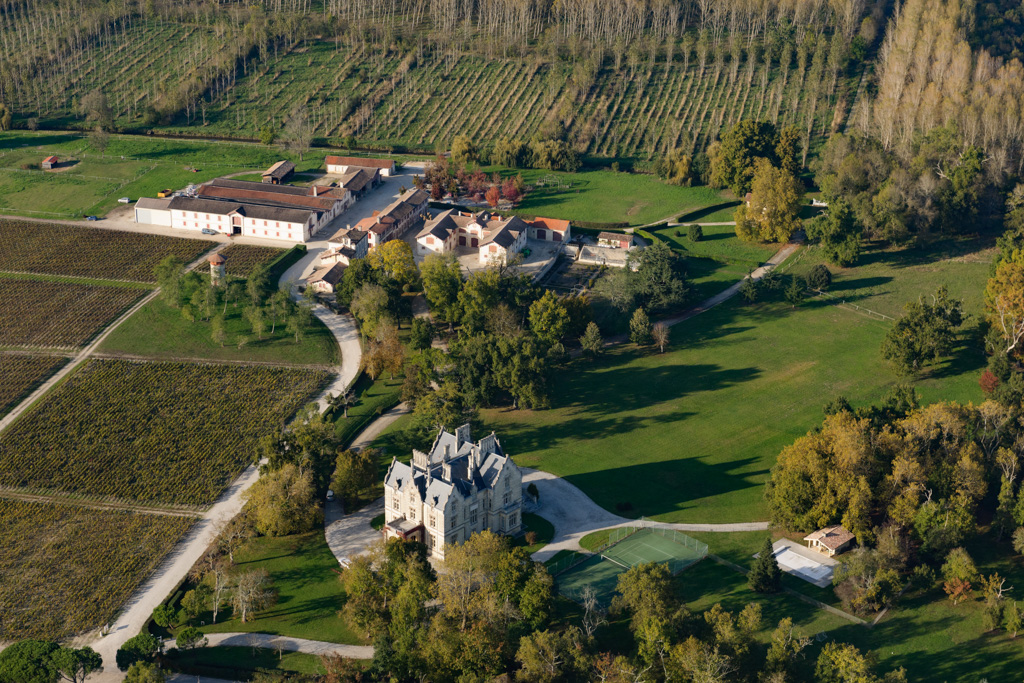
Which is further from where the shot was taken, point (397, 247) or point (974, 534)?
point (397, 247)

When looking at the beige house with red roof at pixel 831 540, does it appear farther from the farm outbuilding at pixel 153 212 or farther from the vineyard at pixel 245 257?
the farm outbuilding at pixel 153 212

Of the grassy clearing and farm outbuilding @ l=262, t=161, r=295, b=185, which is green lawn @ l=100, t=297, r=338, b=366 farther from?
the grassy clearing

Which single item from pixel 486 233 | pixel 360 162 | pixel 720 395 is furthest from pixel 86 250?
pixel 720 395

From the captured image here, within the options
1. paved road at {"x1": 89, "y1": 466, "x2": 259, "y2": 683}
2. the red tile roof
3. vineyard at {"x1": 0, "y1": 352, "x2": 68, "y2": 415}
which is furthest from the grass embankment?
paved road at {"x1": 89, "y1": 466, "x2": 259, "y2": 683}

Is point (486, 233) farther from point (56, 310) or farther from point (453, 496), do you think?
point (453, 496)

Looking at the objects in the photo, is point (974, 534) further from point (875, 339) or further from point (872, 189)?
point (872, 189)

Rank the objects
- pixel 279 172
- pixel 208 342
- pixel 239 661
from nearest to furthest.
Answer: pixel 239 661, pixel 208 342, pixel 279 172

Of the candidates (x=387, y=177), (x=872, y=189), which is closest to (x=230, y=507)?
(x=387, y=177)
